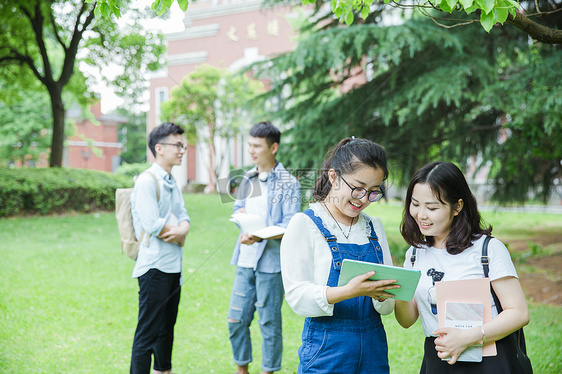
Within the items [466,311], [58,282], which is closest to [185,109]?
[58,282]

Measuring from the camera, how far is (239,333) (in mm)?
2984

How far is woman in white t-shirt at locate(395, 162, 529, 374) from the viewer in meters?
1.50

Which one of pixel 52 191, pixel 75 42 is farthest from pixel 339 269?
pixel 75 42

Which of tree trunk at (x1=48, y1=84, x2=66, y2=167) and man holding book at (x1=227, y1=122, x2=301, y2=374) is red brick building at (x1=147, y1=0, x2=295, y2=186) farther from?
man holding book at (x1=227, y1=122, x2=301, y2=374)

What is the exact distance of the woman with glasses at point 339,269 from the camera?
1.58 m

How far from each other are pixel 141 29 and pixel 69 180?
14.5 ft

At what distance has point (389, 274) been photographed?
1.42 m

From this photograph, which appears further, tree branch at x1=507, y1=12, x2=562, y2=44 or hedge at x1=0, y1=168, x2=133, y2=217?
hedge at x1=0, y1=168, x2=133, y2=217

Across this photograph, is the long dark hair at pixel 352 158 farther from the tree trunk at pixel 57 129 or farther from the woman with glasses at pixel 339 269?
the tree trunk at pixel 57 129

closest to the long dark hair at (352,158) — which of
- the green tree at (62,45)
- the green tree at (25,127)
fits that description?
the green tree at (62,45)

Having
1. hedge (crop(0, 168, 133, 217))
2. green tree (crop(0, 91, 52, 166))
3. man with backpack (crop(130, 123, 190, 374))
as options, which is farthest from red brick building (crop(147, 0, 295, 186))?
man with backpack (crop(130, 123, 190, 374))

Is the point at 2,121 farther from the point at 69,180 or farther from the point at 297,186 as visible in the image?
the point at 297,186

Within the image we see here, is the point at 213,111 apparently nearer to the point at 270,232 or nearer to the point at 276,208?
the point at 276,208

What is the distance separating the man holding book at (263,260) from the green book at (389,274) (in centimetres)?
143
